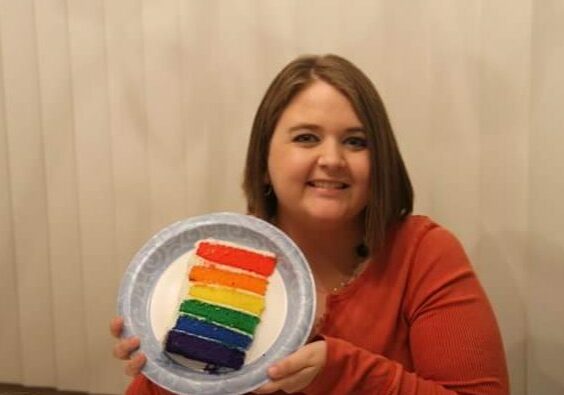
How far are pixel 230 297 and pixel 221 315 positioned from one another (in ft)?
0.12

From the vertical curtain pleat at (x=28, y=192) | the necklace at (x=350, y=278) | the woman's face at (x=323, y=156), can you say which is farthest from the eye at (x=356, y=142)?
the vertical curtain pleat at (x=28, y=192)

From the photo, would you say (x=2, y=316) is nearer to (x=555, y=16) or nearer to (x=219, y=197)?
(x=219, y=197)

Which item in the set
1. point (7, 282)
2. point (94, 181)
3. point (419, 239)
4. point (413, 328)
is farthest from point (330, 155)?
point (7, 282)

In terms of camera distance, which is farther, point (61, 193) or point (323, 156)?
point (61, 193)

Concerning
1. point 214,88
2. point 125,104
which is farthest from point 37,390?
point 214,88

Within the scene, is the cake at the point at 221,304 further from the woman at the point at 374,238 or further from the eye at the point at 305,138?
the eye at the point at 305,138

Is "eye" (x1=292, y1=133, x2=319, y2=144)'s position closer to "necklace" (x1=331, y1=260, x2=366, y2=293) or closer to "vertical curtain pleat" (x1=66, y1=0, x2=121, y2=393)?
"necklace" (x1=331, y1=260, x2=366, y2=293)

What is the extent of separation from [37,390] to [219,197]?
0.81 meters

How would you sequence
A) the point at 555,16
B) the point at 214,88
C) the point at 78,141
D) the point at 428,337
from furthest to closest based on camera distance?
the point at 78,141
the point at 214,88
the point at 555,16
the point at 428,337

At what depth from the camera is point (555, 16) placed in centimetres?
166

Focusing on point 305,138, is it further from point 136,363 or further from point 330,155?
point 136,363

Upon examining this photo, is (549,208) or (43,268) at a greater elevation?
(549,208)

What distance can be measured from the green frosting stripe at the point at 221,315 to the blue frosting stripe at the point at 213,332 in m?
0.01

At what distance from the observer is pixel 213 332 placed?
125 cm
